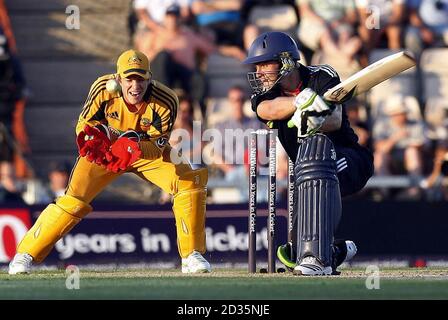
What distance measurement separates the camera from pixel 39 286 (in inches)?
289

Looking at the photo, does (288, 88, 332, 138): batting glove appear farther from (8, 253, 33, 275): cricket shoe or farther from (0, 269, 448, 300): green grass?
(8, 253, 33, 275): cricket shoe

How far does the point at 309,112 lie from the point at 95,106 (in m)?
1.83

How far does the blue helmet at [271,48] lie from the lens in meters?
8.09

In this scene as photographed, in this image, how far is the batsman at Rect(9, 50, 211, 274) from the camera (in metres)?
8.67

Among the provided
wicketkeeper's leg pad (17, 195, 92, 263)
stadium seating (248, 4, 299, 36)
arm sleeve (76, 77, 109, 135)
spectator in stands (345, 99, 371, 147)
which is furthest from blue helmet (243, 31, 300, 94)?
stadium seating (248, 4, 299, 36)

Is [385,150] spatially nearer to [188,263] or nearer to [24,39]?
[24,39]

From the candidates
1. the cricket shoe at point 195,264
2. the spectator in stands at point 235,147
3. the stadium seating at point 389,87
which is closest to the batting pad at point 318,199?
the cricket shoe at point 195,264

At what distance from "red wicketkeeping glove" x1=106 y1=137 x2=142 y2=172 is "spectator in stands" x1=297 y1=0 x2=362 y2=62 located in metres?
5.37

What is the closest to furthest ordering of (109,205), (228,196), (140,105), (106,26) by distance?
1. (140,105)
2. (109,205)
3. (228,196)
4. (106,26)

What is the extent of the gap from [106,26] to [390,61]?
6.91 metres

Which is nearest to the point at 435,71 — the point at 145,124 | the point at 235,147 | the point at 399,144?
the point at 399,144

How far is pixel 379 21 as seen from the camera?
547 inches

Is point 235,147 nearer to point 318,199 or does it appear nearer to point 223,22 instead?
point 223,22

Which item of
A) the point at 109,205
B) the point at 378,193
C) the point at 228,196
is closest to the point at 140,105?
the point at 109,205
